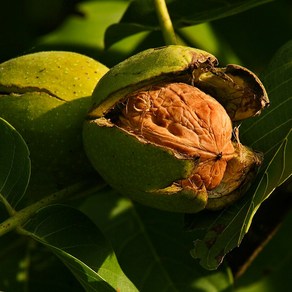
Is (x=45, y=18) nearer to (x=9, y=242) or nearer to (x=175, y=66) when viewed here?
(x=9, y=242)

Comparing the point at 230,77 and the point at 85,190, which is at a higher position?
the point at 230,77

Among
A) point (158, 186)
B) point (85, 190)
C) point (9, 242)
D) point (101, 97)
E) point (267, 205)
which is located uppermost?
point (101, 97)

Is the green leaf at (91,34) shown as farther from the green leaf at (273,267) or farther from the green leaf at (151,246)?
the green leaf at (273,267)

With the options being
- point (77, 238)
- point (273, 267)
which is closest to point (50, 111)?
point (77, 238)

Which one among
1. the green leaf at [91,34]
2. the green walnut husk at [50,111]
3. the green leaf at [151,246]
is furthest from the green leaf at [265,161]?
the green leaf at [91,34]

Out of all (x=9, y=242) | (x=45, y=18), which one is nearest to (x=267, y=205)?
(x=9, y=242)

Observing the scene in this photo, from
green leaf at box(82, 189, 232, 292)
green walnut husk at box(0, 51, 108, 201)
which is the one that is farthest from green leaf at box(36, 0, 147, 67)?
green walnut husk at box(0, 51, 108, 201)

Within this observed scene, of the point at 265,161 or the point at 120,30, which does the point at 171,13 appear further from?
the point at 265,161
